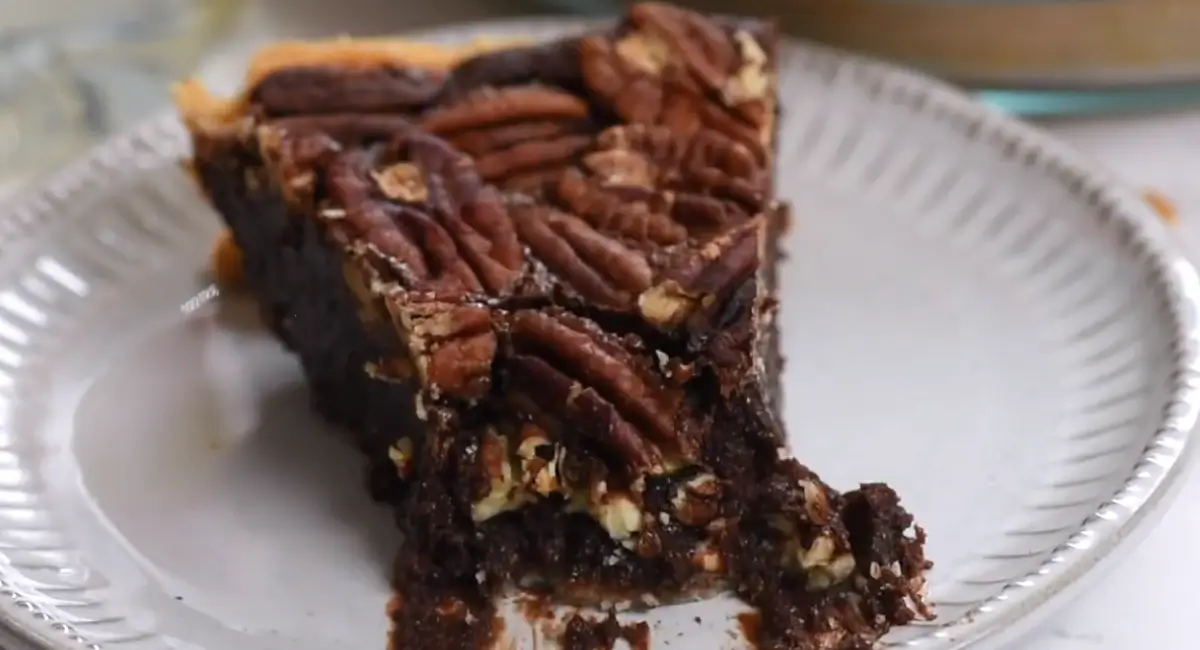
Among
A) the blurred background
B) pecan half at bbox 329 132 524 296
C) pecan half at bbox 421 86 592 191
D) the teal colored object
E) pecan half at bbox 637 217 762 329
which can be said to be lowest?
pecan half at bbox 637 217 762 329

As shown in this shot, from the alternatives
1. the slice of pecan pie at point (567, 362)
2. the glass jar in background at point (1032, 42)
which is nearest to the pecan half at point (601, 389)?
the slice of pecan pie at point (567, 362)

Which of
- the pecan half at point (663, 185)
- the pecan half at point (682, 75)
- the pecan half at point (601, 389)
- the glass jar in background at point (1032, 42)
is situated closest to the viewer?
the pecan half at point (601, 389)

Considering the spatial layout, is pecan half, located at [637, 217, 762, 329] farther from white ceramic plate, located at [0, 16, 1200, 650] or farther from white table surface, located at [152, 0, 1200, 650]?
white table surface, located at [152, 0, 1200, 650]

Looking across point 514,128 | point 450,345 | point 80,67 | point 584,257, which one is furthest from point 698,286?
point 80,67

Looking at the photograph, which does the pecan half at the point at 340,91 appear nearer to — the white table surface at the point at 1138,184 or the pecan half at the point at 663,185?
the pecan half at the point at 663,185

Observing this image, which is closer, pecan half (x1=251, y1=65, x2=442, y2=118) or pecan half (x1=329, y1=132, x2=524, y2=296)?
pecan half (x1=329, y1=132, x2=524, y2=296)

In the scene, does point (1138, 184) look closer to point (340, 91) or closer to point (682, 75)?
point (682, 75)

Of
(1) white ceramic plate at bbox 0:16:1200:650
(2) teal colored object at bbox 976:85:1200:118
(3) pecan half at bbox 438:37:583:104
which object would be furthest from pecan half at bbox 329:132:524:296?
(2) teal colored object at bbox 976:85:1200:118

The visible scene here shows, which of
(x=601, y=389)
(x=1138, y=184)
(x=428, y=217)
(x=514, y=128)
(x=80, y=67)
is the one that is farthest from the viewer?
(x=80, y=67)
